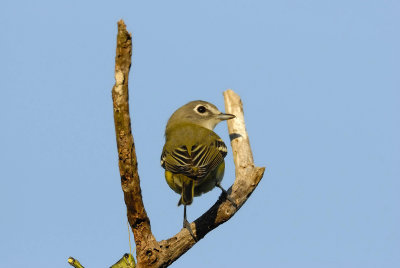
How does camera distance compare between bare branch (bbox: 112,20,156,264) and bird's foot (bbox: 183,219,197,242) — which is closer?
bare branch (bbox: 112,20,156,264)

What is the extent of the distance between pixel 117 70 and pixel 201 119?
4347 millimetres

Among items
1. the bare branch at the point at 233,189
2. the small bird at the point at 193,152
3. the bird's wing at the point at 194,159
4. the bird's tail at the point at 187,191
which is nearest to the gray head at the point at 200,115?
the small bird at the point at 193,152

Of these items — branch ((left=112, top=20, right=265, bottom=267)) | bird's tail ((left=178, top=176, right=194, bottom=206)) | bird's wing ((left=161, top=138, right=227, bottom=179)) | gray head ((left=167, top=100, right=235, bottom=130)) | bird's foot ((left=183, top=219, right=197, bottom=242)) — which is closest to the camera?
branch ((left=112, top=20, right=265, bottom=267))

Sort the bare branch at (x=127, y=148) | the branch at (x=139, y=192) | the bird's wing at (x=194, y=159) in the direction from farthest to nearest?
the bird's wing at (x=194, y=159) → the branch at (x=139, y=192) → the bare branch at (x=127, y=148)

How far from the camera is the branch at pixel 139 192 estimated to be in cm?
687

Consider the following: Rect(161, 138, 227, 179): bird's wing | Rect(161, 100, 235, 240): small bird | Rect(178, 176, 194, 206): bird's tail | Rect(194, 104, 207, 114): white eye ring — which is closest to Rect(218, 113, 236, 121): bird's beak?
Rect(161, 100, 235, 240): small bird

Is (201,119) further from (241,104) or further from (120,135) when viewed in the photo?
(120,135)

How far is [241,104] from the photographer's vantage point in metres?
12.2

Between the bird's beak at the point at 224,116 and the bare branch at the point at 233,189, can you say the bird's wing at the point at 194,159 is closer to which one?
the bare branch at the point at 233,189

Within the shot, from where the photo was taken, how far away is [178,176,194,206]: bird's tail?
8.22 meters

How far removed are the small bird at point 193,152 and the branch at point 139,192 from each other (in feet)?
1.20

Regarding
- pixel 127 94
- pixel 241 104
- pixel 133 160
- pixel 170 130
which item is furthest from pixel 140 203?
pixel 241 104

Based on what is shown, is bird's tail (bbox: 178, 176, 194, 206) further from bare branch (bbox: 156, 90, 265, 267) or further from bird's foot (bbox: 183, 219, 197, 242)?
bare branch (bbox: 156, 90, 265, 267)

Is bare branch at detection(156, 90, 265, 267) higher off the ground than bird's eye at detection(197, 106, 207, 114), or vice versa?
bird's eye at detection(197, 106, 207, 114)
